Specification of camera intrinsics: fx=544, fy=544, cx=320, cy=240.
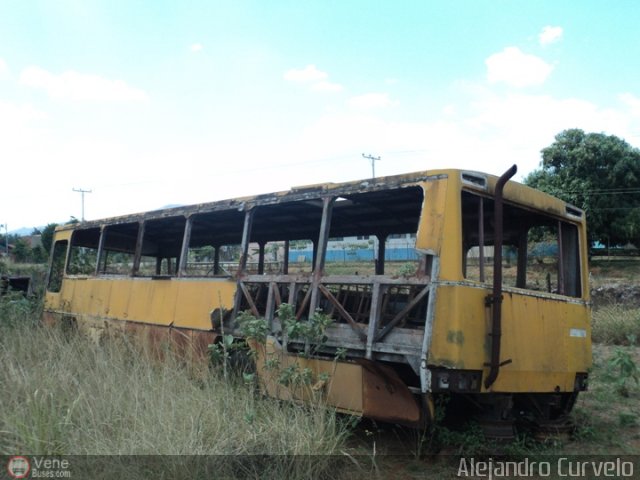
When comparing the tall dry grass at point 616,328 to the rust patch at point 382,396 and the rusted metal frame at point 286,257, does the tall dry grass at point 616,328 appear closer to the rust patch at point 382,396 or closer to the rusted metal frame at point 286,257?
the rusted metal frame at point 286,257

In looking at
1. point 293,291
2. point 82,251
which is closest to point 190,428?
point 293,291

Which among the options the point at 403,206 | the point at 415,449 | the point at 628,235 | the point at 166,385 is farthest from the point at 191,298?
the point at 628,235

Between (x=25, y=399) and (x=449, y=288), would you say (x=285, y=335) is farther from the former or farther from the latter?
(x=25, y=399)

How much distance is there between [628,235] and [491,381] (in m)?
26.9

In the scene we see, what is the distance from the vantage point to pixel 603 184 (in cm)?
2769

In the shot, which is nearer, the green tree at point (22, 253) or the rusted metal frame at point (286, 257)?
the rusted metal frame at point (286, 257)

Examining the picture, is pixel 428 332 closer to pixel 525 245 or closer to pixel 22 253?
pixel 525 245

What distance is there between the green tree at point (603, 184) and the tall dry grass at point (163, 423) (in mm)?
25828

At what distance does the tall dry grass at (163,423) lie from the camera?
392cm

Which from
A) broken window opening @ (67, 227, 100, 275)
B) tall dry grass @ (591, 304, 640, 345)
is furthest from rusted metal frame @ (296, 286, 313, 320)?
tall dry grass @ (591, 304, 640, 345)

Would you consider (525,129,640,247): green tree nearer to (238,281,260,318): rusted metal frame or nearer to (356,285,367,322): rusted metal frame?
(356,285,367,322): rusted metal frame

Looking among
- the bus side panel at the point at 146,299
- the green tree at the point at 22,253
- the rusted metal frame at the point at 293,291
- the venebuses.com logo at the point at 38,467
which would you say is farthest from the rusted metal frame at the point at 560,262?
the green tree at the point at 22,253

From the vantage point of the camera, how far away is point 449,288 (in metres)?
4.39

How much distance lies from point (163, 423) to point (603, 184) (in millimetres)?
28608
